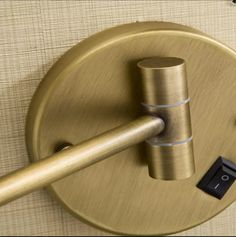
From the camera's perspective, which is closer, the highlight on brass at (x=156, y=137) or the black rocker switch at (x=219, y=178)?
the highlight on brass at (x=156, y=137)

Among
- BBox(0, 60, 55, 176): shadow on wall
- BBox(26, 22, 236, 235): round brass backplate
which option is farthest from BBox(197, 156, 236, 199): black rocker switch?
BBox(0, 60, 55, 176): shadow on wall

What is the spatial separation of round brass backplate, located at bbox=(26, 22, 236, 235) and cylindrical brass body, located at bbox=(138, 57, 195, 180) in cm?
2

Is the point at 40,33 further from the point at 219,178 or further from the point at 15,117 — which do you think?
the point at 219,178

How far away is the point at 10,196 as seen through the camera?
0.24m

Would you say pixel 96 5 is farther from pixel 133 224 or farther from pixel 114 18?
pixel 133 224

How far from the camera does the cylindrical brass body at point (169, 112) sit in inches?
11.5

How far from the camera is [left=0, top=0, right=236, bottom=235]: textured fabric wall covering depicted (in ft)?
1.07

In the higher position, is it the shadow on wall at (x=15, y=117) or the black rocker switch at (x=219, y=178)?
the shadow on wall at (x=15, y=117)

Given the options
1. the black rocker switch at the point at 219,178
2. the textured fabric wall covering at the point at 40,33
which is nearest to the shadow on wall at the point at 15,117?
the textured fabric wall covering at the point at 40,33

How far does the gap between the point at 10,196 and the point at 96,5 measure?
0.50ft

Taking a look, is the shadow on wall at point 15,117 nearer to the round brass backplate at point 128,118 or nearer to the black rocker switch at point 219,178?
the round brass backplate at point 128,118

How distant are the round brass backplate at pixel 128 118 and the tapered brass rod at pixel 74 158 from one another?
0.15 feet

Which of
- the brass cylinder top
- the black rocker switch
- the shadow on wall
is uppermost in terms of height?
the brass cylinder top

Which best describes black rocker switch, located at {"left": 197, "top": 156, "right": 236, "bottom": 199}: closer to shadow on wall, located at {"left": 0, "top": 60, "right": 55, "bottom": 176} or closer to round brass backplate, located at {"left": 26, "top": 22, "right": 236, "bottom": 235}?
round brass backplate, located at {"left": 26, "top": 22, "right": 236, "bottom": 235}
